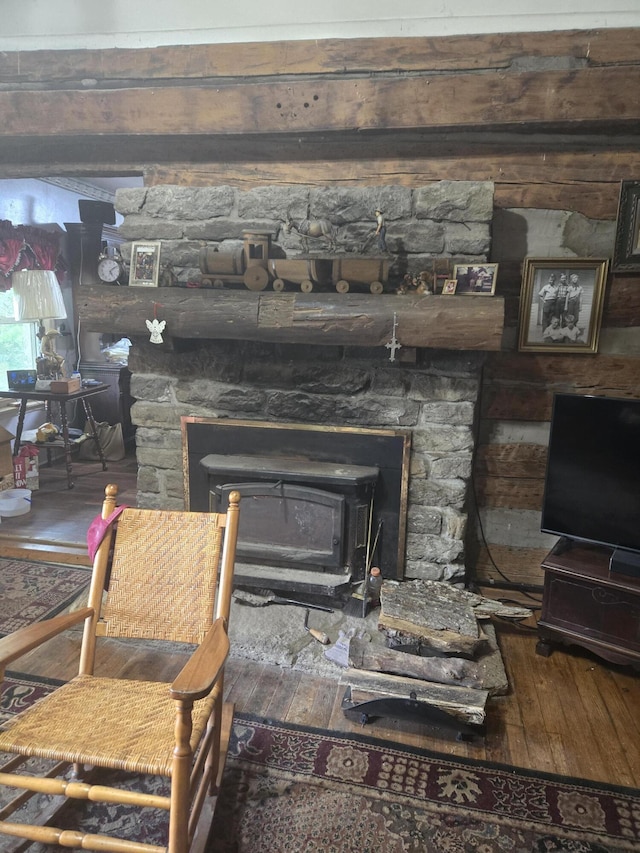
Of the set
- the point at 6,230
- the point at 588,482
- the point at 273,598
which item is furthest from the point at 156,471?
the point at 6,230

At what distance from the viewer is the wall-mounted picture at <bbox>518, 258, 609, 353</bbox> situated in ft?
8.20

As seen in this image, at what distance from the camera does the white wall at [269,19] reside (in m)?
2.24

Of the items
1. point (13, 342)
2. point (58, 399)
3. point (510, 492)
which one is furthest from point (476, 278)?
point (13, 342)

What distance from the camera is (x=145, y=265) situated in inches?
102

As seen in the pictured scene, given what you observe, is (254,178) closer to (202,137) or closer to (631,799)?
(202,137)

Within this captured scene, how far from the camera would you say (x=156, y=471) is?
2.84 m

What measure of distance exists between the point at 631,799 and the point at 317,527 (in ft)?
4.79

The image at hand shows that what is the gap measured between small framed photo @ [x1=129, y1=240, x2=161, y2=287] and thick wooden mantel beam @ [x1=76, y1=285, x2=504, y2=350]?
13 cm

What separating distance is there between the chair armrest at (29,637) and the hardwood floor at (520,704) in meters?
0.74

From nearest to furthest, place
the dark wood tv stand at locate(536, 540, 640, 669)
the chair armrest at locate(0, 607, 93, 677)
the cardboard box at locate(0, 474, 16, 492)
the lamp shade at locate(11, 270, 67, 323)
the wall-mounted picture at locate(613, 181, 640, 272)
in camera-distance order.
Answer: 1. the chair armrest at locate(0, 607, 93, 677)
2. the dark wood tv stand at locate(536, 540, 640, 669)
3. the wall-mounted picture at locate(613, 181, 640, 272)
4. the cardboard box at locate(0, 474, 16, 492)
5. the lamp shade at locate(11, 270, 67, 323)

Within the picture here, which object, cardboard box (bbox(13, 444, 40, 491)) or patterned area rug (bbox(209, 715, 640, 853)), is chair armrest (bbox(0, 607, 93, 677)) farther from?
cardboard box (bbox(13, 444, 40, 491))

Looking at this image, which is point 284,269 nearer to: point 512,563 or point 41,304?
point 512,563

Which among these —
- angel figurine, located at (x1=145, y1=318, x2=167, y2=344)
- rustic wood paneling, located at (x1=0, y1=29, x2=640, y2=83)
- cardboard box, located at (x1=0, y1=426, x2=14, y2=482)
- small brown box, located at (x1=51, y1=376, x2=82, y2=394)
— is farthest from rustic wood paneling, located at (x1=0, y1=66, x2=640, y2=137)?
small brown box, located at (x1=51, y1=376, x2=82, y2=394)

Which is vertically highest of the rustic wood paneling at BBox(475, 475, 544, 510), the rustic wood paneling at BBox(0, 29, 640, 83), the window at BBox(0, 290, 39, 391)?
the rustic wood paneling at BBox(0, 29, 640, 83)
